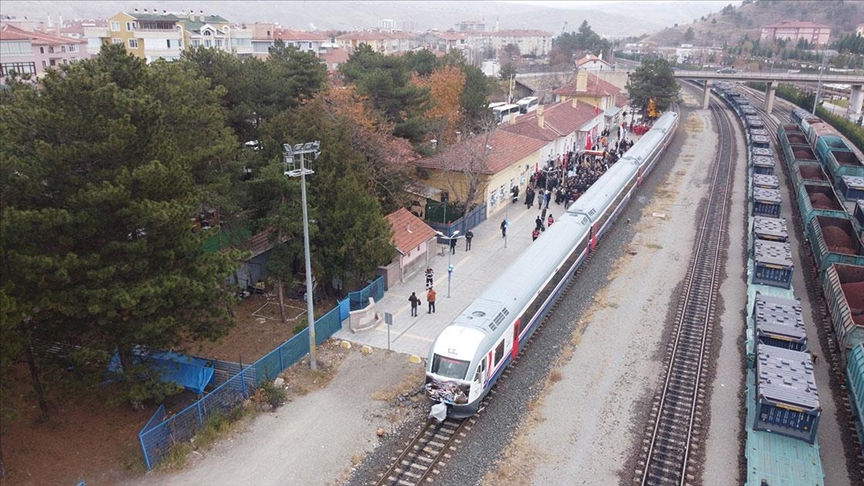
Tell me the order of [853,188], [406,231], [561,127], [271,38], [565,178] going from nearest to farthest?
[406,231] < [853,188] < [565,178] < [561,127] < [271,38]

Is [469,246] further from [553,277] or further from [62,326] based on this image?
[62,326]

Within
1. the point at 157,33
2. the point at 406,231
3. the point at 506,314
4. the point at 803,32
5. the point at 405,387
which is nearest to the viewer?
the point at 506,314

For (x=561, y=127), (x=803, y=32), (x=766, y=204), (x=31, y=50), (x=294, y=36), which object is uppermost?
(x=803, y=32)

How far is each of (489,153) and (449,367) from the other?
19.0 m

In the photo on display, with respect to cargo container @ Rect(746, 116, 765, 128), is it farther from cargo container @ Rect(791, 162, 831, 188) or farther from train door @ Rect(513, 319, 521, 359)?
train door @ Rect(513, 319, 521, 359)

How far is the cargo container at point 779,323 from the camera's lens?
1834 centimetres

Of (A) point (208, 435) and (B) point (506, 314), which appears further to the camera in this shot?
(B) point (506, 314)

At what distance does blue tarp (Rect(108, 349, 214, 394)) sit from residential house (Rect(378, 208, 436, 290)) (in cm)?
924

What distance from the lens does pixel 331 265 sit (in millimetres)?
23922

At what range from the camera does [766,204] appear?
34000mm

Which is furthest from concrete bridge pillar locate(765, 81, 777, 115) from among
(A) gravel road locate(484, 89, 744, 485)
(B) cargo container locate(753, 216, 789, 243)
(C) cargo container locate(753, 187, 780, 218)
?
(B) cargo container locate(753, 216, 789, 243)

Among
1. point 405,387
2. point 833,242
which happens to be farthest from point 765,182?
point 405,387

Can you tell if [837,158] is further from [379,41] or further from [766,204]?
[379,41]

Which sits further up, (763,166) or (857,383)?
(763,166)
